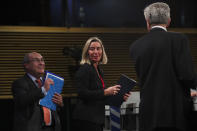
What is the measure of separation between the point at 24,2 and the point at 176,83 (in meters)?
4.92

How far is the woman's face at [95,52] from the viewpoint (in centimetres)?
625

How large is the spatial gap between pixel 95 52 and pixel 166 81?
2174 millimetres

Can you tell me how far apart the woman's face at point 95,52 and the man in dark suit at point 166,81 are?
194 cm

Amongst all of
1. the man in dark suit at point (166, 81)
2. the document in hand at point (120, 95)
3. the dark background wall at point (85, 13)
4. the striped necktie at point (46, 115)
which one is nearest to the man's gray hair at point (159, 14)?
the man in dark suit at point (166, 81)

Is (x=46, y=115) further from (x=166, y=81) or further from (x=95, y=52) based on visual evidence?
(x=166, y=81)

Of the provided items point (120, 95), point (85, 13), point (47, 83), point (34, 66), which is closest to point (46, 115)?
point (47, 83)

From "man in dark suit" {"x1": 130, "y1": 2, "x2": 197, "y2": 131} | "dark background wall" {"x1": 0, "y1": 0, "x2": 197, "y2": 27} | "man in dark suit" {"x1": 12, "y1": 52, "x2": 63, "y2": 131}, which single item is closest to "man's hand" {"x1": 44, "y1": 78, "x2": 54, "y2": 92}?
Answer: "man in dark suit" {"x1": 12, "y1": 52, "x2": 63, "y2": 131}

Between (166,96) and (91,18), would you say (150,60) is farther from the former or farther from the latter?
(91,18)

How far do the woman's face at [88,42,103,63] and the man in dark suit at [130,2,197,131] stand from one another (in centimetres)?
194

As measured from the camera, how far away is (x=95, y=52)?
6.27 m

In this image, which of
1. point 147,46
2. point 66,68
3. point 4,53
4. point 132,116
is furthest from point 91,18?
point 147,46

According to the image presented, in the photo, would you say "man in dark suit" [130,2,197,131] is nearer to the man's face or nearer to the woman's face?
the woman's face

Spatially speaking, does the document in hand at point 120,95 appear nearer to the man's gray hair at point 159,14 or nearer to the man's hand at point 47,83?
the man's hand at point 47,83

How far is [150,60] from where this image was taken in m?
4.30
